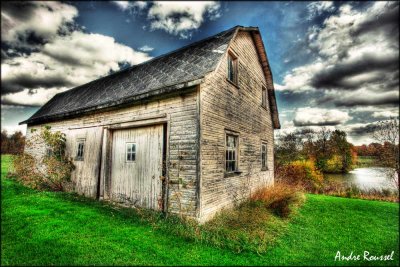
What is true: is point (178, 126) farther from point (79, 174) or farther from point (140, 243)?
point (79, 174)

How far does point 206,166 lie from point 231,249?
2166 mm

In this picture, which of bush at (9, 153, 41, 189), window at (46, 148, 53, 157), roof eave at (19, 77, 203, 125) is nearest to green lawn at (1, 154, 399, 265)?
bush at (9, 153, 41, 189)

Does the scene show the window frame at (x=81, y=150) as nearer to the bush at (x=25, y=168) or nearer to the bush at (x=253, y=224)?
the bush at (x=25, y=168)

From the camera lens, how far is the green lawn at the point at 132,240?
152 inches

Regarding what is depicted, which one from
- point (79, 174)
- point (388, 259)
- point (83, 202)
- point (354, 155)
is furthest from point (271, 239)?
point (354, 155)

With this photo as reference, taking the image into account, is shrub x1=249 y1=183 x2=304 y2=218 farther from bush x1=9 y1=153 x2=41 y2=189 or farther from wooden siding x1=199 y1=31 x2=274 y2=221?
bush x1=9 y1=153 x2=41 y2=189

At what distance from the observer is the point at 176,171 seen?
6.04 m

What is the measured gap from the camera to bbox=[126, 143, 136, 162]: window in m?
7.43

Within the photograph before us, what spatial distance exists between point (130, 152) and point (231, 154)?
366 centimetres

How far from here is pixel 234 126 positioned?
782 centimetres

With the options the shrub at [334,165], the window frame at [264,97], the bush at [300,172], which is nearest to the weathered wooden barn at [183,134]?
the window frame at [264,97]

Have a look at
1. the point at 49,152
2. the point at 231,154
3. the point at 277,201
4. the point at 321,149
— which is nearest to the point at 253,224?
the point at 277,201

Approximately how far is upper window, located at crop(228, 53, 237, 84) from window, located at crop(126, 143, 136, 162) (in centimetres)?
437
